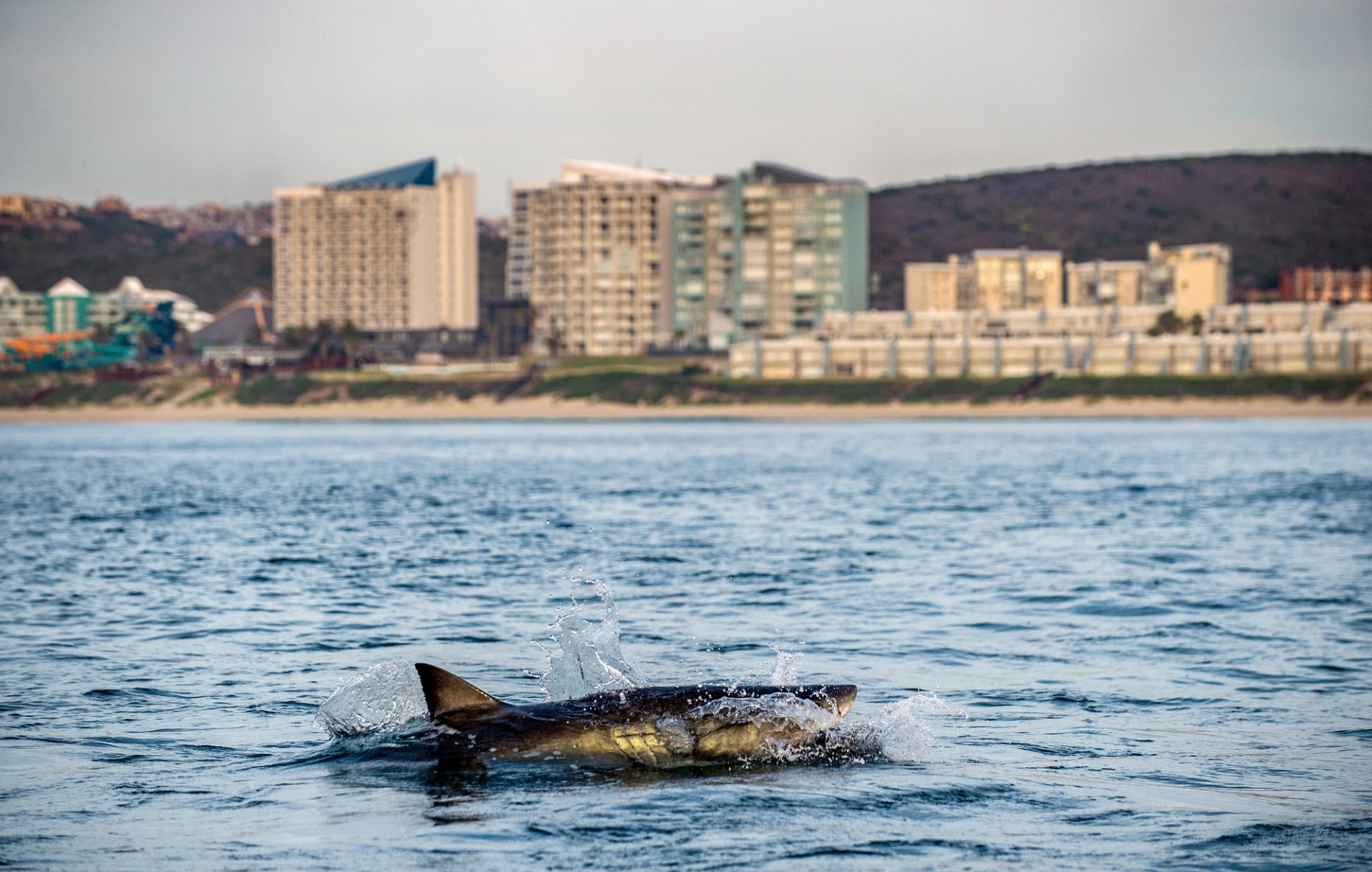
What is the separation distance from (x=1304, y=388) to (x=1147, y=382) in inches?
638

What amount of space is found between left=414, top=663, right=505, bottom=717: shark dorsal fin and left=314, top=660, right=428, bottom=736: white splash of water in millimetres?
1152

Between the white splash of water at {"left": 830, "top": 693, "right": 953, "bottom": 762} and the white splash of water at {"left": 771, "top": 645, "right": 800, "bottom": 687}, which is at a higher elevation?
the white splash of water at {"left": 771, "top": 645, "right": 800, "bottom": 687}

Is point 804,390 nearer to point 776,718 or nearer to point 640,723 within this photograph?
point 776,718

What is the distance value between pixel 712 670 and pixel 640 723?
19.4 feet

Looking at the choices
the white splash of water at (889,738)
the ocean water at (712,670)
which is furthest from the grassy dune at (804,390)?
the white splash of water at (889,738)

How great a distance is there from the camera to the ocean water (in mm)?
12734

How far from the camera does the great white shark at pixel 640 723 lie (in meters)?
14.5

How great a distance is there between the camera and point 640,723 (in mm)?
14617

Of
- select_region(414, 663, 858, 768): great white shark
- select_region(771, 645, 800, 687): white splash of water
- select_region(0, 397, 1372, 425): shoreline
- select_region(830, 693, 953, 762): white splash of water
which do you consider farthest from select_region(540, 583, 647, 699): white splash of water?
select_region(0, 397, 1372, 425): shoreline

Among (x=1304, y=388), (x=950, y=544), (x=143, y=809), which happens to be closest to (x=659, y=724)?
(x=143, y=809)

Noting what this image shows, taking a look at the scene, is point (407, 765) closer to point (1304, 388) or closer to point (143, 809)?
point (143, 809)

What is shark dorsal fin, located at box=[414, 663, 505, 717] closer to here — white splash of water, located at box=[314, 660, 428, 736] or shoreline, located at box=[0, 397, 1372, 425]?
white splash of water, located at box=[314, 660, 428, 736]

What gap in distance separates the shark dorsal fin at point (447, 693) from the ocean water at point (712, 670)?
1.82 feet

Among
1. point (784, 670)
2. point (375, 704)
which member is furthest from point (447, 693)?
point (784, 670)
